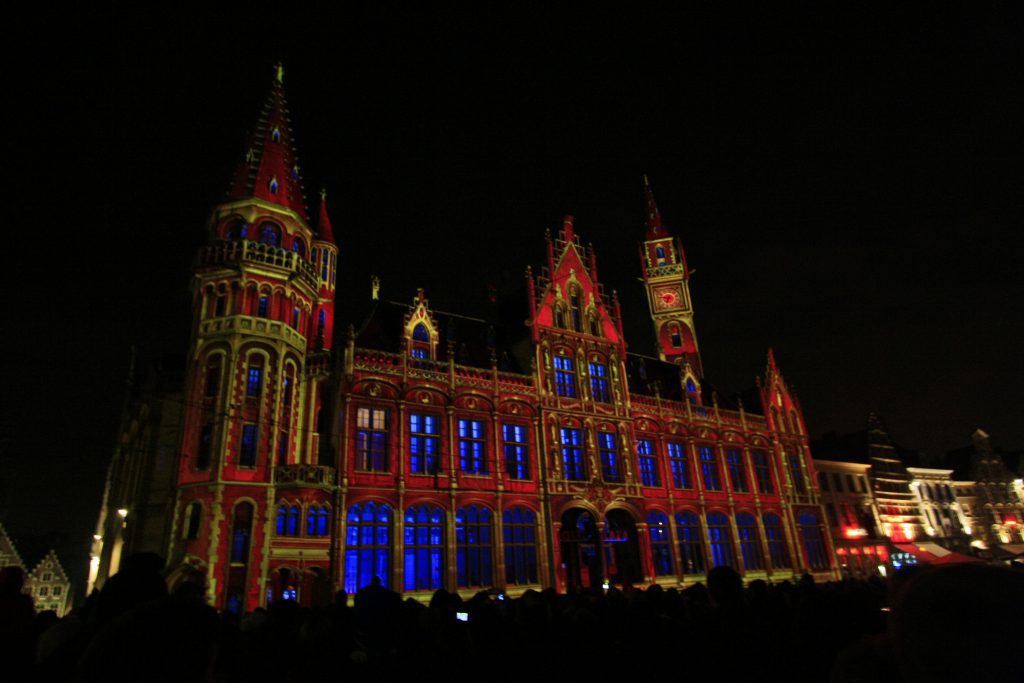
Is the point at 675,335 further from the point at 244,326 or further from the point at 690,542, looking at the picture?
the point at 244,326

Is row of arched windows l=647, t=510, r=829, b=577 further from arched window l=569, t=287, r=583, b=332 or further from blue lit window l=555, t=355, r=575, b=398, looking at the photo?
arched window l=569, t=287, r=583, b=332

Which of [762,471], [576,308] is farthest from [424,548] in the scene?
[762,471]

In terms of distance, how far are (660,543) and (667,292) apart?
24549 mm

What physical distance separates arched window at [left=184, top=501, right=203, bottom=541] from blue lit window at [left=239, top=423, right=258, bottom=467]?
2279 millimetres

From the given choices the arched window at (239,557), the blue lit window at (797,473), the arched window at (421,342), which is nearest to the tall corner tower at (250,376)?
the arched window at (239,557)

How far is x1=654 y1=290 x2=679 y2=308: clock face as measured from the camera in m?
51.4

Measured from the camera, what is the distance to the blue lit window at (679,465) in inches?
1459

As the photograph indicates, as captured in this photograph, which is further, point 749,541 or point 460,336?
point 749,541

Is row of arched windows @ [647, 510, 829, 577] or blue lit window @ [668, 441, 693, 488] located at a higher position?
blue lit window @ [668, 441, 693, 488]

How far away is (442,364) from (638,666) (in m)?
25.2

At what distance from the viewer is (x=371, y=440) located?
2789 centimetres

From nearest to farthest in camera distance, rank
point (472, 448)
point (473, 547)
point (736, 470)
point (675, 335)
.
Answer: point (473, 547) → point (472, 448) → point (736, 470) → point (675, 335)

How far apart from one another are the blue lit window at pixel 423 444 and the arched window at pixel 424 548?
1.89 meters

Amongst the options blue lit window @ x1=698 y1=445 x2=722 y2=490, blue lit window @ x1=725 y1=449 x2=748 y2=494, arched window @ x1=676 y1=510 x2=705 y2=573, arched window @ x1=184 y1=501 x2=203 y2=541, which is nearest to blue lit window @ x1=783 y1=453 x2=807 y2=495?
blue lit window @ x1=725 y1=449 x2=748 y2=494
